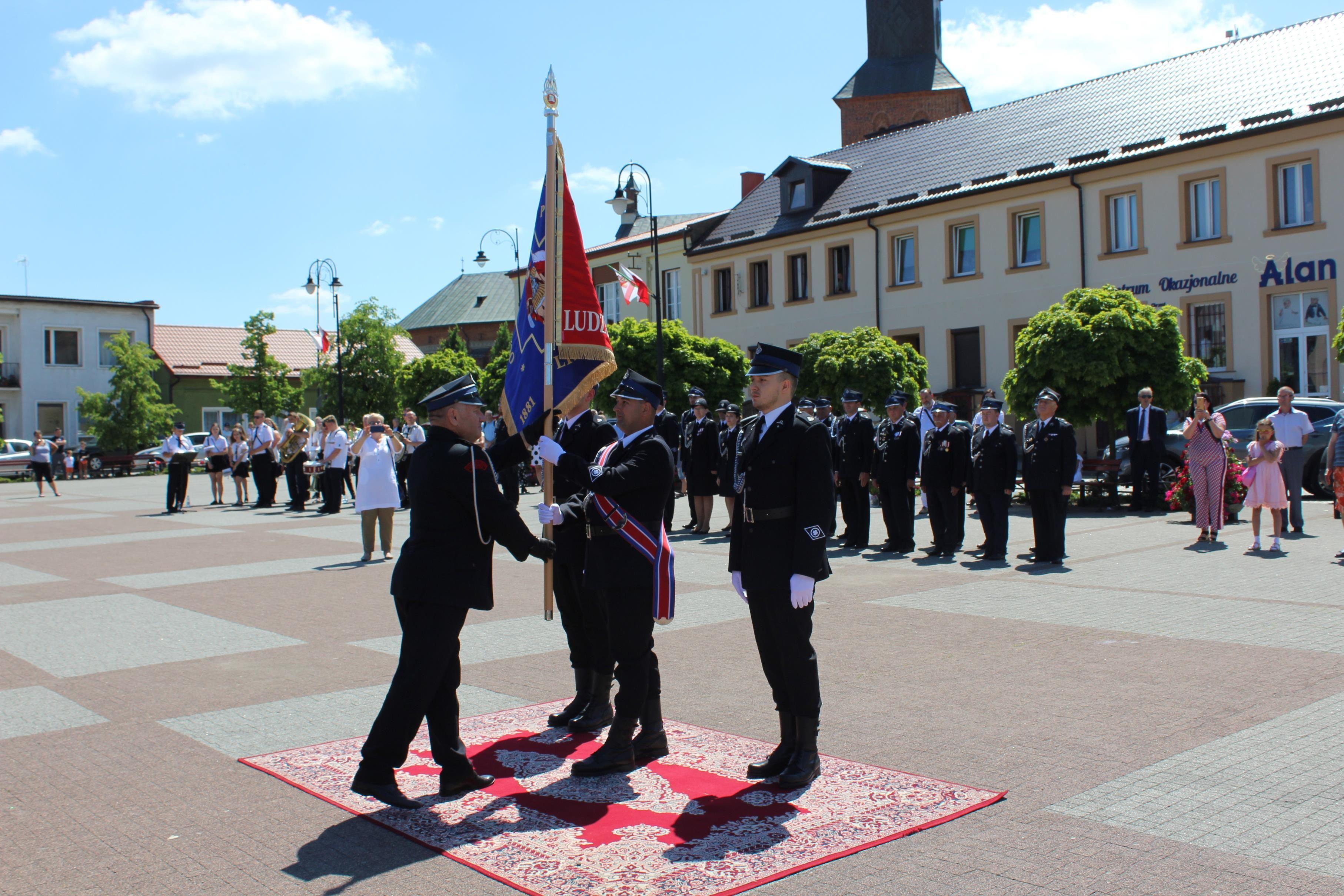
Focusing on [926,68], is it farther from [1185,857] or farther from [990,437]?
[1185,857]

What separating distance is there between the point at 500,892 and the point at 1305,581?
9.08 meters

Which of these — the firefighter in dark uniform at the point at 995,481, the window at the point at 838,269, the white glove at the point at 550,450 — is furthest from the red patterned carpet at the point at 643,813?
the window at the point at 838,269

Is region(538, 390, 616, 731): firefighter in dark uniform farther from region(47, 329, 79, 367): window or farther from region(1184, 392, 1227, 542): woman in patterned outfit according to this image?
region(47, 329, 79, 367): window

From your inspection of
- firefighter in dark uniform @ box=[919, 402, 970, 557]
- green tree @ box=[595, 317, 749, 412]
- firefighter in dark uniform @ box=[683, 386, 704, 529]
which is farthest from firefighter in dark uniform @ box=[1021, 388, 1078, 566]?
green tree @ box=[595, 317, 749, 412]

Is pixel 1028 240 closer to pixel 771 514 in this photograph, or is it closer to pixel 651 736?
pixel 771 514

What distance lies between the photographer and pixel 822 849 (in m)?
4.21

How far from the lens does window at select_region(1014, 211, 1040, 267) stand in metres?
32.5

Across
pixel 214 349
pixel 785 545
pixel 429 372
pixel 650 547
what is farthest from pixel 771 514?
pixel 214 349

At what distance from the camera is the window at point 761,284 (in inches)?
1640

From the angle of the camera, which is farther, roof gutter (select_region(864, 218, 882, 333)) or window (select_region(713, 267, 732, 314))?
window (select_region(713, 267, 732, 314))

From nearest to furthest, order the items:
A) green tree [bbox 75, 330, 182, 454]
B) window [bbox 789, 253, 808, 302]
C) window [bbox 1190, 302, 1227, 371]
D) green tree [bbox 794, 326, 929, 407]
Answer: green tree [bbox 794, 326, 929, 407] < window [bbox 1190, 302, 1227, 371] < window [bbox 789, 253, 808, 302] < green tree [bbox 75, 330, 182, 454]

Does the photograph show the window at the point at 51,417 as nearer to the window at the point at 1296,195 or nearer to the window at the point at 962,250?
the window at the point at 962,250

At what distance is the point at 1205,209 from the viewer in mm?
28625

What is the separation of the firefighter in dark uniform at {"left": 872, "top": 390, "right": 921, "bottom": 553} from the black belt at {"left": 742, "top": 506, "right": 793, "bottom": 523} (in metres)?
8.75
